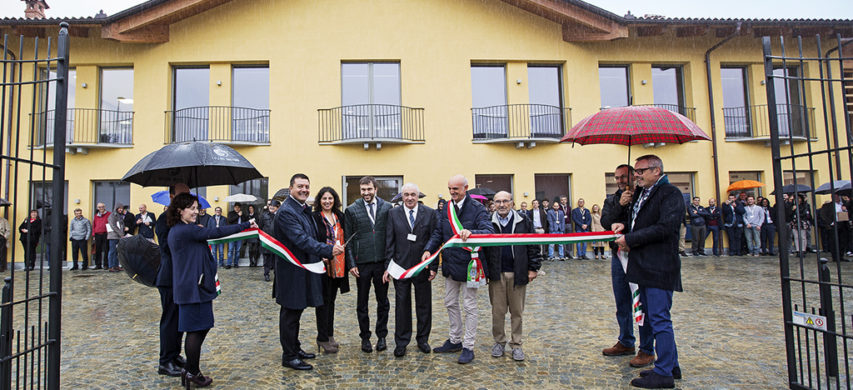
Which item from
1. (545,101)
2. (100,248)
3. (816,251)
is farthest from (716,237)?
(100,248)

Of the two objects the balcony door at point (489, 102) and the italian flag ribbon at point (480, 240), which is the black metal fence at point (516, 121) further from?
the italian flag ribbon at point (480, 240)

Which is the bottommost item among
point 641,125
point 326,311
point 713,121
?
point 326,311

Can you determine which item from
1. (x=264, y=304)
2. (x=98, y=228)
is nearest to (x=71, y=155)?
(x=98, y=228)

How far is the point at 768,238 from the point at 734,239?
3.06ft

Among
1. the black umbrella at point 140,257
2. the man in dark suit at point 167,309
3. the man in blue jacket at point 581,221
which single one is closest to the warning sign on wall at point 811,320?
the man in dark suit at point 167,309

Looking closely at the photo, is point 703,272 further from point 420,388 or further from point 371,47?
point 371,47

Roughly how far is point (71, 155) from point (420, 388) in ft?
49.0

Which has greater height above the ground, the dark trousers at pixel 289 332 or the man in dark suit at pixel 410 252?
the man in dark suit at pixel 410 252

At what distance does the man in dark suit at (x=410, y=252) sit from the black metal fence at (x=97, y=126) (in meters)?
12.8

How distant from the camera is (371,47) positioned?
1494 centimetres

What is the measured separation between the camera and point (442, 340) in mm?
5539

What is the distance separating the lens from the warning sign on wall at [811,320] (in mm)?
3582

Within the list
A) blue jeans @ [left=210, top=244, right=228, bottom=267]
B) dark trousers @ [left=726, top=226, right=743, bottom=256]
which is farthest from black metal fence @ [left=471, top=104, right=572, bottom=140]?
blue jeans @ [left=210, top=244, right=228, bottom=267]

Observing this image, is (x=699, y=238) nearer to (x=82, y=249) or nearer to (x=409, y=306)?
(x=409, y=306)
